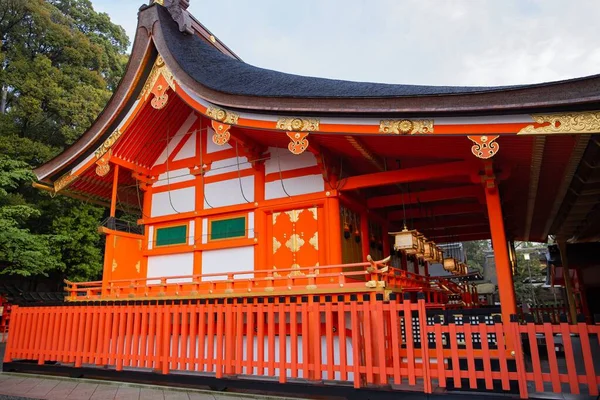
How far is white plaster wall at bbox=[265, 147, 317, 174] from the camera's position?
9781 mm

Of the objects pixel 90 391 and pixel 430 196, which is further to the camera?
pixel 430 196

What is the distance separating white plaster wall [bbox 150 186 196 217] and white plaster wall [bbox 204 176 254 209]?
0.55 meters

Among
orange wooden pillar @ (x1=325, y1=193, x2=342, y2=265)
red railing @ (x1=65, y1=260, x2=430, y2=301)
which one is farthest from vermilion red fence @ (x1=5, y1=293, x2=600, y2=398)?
orange wooden pillar @ (x1=325, y1=193, x2=342, y2=265)

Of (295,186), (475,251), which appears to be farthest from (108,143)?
(475,251)

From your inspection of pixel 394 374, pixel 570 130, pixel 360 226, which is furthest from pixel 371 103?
pixel 360 226

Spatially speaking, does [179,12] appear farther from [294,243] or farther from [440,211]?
[440,211]

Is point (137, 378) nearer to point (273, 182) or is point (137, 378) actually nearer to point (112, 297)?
point (112, 297)

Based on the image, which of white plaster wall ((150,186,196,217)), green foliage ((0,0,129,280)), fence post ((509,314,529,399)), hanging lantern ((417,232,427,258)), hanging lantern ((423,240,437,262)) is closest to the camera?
fence post ((509,314,529,399))

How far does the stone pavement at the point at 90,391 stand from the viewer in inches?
245

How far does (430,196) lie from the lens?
404 inches

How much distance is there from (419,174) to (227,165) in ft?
16.7

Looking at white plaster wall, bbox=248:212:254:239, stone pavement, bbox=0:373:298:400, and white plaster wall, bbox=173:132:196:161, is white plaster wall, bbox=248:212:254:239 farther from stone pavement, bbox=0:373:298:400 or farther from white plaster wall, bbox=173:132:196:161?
stone pavement, bbox=0:373:298:400

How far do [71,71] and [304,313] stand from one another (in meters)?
22.8

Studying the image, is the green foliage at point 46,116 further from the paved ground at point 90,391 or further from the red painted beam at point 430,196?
the red painted beam at point 430,196
